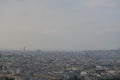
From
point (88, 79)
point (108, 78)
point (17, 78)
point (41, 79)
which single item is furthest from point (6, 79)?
point (108, 78)

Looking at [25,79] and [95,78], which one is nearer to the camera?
[25,79]

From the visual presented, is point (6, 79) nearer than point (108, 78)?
Yes

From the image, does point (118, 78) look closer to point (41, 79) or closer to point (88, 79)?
point (88, 79)

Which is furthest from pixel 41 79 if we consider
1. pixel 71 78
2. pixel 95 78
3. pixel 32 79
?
pixel 95 78

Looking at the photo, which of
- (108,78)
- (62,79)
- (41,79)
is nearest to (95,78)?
(108,78)

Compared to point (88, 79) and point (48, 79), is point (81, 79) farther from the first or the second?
point (48, 79)

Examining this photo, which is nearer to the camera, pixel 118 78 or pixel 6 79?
pixel 6 79

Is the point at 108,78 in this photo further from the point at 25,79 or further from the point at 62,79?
the point at 25,79
